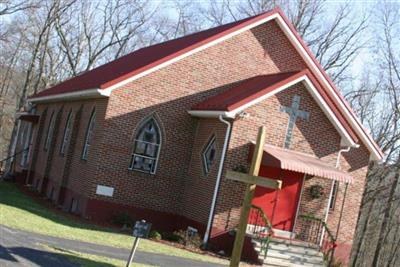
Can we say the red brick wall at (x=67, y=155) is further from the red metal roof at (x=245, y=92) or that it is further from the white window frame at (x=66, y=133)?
the red metal roof at (x=245, y=92)

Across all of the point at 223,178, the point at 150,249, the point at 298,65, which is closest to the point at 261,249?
the point at 223,178

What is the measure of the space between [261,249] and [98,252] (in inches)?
242

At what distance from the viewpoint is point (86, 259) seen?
39.5 ft

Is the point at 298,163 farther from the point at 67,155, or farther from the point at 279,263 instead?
the point at 67,155

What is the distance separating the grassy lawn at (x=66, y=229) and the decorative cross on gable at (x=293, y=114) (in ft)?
15.7

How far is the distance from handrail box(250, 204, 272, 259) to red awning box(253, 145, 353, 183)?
1.48 metres

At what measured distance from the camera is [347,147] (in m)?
20.8

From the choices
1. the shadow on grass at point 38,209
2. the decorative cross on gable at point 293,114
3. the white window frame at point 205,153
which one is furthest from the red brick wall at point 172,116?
the decorative cross on gable at point 293,114

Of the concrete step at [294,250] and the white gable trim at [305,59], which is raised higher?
the white gable trim at [305,59]

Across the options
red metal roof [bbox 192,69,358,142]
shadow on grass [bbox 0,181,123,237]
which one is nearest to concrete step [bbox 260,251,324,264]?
red metal roof [bbox 192,69,358,142]

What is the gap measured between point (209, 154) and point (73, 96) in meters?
6.99

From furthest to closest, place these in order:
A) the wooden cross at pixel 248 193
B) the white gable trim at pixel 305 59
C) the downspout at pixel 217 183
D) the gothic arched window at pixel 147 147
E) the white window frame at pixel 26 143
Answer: the white window frame at pixel 26 143
the white gable trim at pixel 305 59
the gothic arched window at pixel 147 147
the downspout at pixel 217 183
the wooden cross at pixel 248 193

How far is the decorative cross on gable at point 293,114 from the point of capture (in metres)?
19.8

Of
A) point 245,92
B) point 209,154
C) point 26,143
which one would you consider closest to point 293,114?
point 245,92
